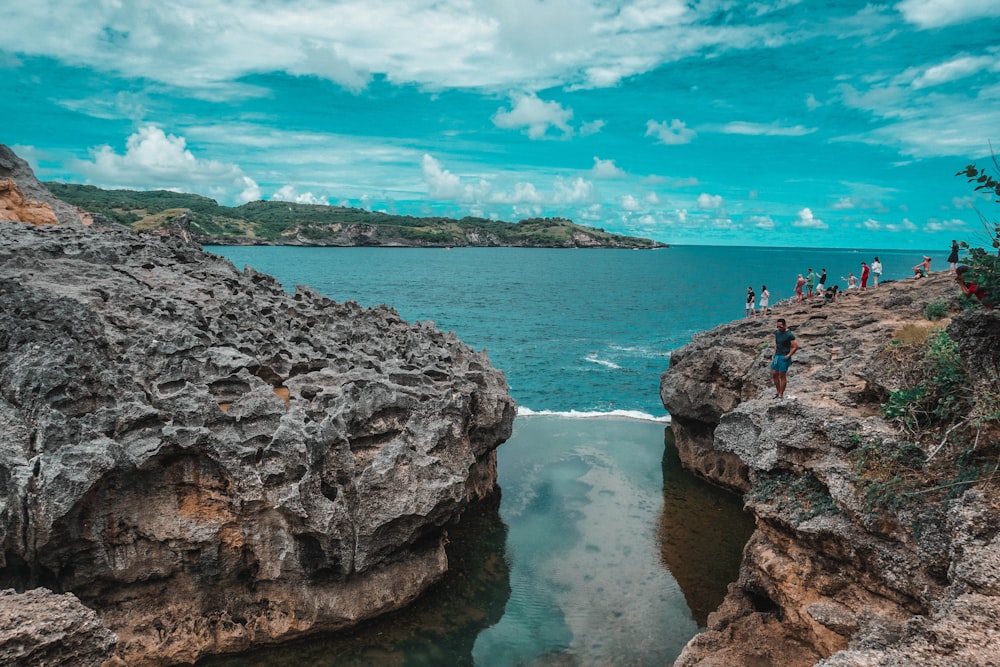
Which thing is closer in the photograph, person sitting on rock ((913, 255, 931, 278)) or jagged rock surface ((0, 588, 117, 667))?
jagged rock surface ((0, 588, 117, 667))

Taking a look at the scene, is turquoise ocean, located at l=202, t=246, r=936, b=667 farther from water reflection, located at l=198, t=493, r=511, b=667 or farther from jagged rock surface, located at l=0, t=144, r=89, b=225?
jagged rock surface, located at l=0, t=144, r=89, b=225

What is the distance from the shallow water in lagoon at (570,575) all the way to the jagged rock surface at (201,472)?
1.13 metres

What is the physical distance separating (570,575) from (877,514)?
12.3 metres

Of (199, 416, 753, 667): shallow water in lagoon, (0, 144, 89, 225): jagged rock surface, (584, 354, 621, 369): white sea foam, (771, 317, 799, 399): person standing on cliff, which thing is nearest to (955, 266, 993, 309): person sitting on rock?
(771, 317, 799, 399): person standing on cliff

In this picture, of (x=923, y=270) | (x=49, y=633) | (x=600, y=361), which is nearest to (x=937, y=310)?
(x=923, y=270)

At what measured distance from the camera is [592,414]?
41.5m

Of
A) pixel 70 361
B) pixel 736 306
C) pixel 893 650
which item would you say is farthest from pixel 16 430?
pixel 736 306

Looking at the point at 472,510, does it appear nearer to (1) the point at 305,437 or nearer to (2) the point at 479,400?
(2) the point at 479,400

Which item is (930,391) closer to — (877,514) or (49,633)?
(877,514)

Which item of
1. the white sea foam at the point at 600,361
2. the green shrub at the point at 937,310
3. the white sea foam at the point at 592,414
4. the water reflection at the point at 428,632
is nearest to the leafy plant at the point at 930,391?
the green shrub at the point at 937,310

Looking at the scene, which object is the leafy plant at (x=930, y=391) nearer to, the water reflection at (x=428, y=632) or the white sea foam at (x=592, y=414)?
the water reflection at (x=428, y=632)

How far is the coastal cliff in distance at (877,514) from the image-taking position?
866 centimetres

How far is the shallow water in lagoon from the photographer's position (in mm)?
18000

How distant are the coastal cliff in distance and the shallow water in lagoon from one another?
425 cm
